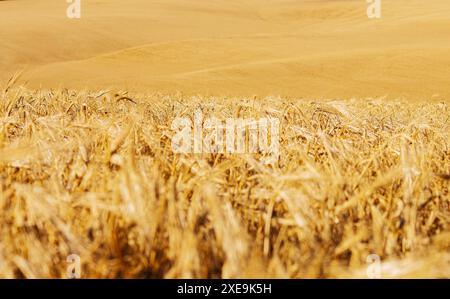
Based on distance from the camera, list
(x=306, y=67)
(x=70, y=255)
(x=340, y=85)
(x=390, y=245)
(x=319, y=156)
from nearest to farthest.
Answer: (x=70, y=255) → (x=390, y=245) → (x=319, y=156) → (x=340, y=85) → (x=306, y=67)

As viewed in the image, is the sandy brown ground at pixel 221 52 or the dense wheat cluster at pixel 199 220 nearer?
the dense wheat cluster at pixel 199 220

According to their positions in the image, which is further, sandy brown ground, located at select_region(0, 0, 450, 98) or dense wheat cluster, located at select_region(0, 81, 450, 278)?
sandy brown ground, located at select_region(0, 0, 450, 98)

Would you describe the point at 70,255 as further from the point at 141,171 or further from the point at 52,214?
the point at 141,171

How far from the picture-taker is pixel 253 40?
137 feet

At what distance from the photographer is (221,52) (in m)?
36.2

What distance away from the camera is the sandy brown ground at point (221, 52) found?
70.4 ft

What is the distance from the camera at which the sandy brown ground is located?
21.5 meters

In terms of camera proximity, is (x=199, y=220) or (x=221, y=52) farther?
(x=221, y=52)

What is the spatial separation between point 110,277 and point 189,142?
→ 1017mm
